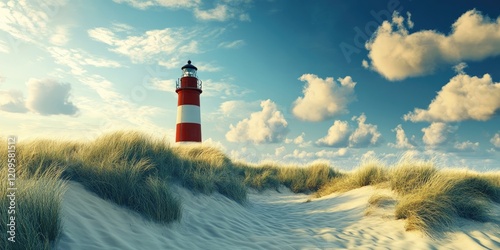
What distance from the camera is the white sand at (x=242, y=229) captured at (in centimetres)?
389

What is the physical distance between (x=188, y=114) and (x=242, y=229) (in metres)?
14.6

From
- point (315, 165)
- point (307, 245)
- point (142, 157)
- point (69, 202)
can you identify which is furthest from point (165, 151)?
point (315, 165)

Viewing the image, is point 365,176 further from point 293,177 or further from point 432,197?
point 293,177

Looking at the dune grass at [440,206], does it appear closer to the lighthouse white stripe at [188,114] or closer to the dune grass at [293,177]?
the dune grass at [293,177]

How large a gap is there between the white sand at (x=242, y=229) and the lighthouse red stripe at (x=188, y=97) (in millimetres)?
12964

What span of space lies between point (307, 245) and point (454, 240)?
2.49m

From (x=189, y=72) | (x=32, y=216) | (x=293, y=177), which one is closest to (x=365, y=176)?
(x=293, y=177)

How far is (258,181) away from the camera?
42.8 feet

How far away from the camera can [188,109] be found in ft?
65.1

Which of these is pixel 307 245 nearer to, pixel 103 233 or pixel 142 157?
pixel 103 233

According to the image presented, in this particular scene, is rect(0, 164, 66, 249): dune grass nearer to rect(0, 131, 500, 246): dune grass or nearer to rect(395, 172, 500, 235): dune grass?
rect(0, 131, 500, 246): dune grass

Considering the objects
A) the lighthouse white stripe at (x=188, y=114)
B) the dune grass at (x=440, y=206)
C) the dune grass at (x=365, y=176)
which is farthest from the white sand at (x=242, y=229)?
the lighthouse white stripe at (x=188, y=114)

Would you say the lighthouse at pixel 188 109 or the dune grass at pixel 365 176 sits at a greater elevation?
the lighthouse at pixel 188 109

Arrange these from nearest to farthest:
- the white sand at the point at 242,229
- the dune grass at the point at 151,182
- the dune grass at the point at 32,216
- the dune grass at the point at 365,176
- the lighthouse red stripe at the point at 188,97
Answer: the dune grass at the point at 32,216 < the dune grass at the point at 151,182 < the white sand at the point at 242,229 < the dune grass at the point at 365,176 < the lighthouse red stripe at the point at 188,97
